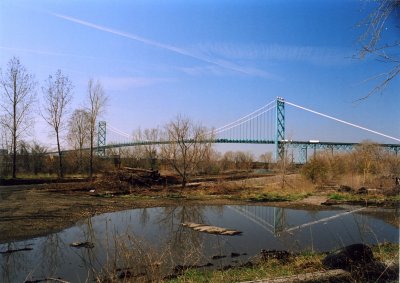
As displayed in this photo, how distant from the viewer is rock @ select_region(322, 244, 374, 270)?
611cm

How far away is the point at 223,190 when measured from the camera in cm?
2484

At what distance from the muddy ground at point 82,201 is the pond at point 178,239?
0.78 meters

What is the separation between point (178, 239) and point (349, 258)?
5.74 metres

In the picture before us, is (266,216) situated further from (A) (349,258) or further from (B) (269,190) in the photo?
(A) (349,258)

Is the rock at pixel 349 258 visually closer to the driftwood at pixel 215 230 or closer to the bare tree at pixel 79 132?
the driftwood at pixel 215 230

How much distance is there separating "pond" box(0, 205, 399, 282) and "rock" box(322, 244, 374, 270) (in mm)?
334

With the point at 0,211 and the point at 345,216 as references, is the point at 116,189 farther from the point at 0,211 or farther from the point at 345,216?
the point at 345,216

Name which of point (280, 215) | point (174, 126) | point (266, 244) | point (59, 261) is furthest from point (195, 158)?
point (59, 261)

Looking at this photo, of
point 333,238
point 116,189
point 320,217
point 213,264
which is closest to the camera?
point 213,264

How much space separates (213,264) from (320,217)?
29.2 ft

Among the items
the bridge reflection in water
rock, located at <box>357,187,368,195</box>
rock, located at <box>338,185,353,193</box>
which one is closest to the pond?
the bridge reflection in water

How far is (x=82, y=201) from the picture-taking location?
58.5 ft

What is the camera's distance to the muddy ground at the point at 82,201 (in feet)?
38.6

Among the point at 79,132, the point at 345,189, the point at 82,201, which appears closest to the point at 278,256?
the point at 82,201
